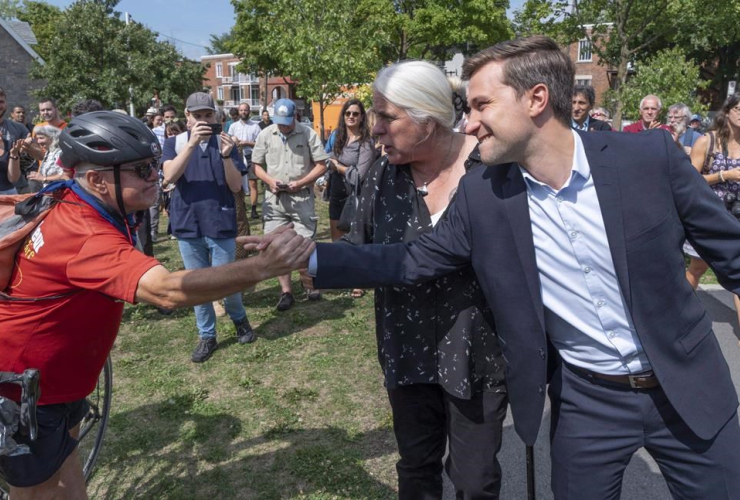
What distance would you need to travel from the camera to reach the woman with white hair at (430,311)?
241 centimetres

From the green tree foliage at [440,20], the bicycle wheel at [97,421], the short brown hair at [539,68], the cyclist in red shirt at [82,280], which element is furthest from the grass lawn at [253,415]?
the green tree foliage at [440,20]

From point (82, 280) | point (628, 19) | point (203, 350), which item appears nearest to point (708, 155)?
point (203, 350)

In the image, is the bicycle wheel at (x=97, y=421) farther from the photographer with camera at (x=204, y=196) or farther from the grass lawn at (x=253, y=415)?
the photographer with camera at (x=204, y=196)

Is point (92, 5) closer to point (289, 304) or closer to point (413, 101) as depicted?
point (289, 304)

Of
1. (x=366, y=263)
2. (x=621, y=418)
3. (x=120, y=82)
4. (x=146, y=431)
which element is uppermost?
(x=120, y=82)

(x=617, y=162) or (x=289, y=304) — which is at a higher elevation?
(x=617, y=162)

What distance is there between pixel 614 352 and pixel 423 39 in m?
37.8

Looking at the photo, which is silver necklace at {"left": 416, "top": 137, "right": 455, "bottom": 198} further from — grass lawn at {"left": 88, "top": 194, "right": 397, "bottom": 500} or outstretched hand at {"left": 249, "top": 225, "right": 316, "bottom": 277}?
grass lawn at {"left": 88, "top": 194, "right": 397, "bottom": 500}

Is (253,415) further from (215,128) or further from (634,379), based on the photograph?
(634,379)

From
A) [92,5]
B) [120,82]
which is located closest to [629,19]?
[120,82]

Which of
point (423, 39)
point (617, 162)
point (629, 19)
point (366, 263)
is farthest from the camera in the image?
point (423, 39)

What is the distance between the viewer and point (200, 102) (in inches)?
213

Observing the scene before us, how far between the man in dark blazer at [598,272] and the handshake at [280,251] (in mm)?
640

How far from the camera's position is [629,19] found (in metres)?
23.8
